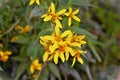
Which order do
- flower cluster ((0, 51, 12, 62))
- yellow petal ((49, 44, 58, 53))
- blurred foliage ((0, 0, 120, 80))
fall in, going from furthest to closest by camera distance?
1. flower cluster ((0, 51, 12, 62))
2. blurred foliage ((0, 0, 120, 80))
3. yellow petal ((49, 44, 58, 53))

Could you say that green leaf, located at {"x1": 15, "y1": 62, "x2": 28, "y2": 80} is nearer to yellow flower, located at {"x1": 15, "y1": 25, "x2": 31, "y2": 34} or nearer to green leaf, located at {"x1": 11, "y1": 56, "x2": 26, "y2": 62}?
green leaf, located at {"x1": 11, "y1": 56, "x2": 26, "y2": 62}

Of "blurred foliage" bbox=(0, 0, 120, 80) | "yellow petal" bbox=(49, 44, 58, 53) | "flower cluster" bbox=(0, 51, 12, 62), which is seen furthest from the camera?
"flower cluster" bbox=(0, 51, 12, 62)

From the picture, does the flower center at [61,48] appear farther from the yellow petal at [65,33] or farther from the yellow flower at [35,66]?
the yellow flower at [35,66]

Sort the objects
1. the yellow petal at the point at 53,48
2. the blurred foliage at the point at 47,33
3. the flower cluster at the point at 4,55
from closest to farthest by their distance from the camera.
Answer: the yellow petal at the point at 53,48 < the blurred foliage at the point at 47,33 < the flower cluster at the point at 4,55

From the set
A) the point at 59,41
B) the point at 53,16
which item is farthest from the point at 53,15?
the point at 59,41

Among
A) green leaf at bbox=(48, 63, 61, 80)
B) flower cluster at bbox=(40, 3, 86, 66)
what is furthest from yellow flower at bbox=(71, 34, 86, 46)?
green leaf at bbox=(48, 63, 61, 80)

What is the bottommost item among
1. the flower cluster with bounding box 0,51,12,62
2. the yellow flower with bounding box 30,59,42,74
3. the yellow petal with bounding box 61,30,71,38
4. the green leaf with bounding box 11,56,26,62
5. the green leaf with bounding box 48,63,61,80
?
the green leaf with bounding box 48,63,61,80

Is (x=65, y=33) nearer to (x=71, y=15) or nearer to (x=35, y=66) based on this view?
(x=71, y=15)

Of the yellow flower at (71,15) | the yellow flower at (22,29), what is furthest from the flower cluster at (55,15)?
the yellow flower at (22,29)
